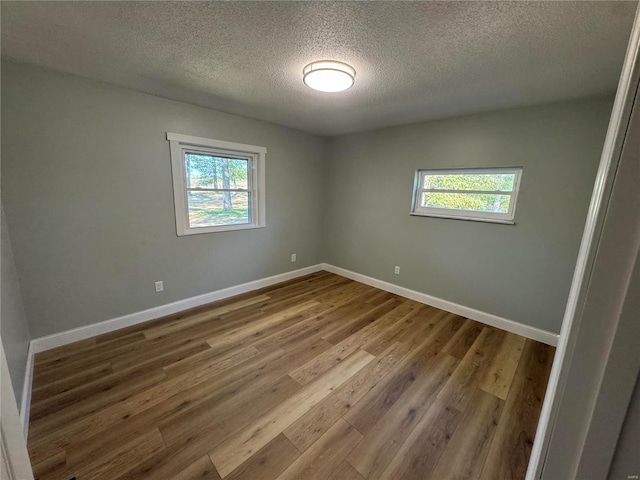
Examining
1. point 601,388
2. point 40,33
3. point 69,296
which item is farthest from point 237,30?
point 69,296

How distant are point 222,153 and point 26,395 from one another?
8.83 ft

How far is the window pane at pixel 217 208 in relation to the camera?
2.99 metres

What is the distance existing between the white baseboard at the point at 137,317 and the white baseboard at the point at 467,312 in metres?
1.59

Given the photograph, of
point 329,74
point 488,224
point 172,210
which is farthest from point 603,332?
point 172,210

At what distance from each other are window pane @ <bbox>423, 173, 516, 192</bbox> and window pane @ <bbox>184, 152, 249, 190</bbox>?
252cm

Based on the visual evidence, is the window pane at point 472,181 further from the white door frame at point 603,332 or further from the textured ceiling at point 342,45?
the white door frame at point 603,332

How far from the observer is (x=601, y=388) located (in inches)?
18.3

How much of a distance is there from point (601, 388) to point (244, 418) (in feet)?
5.85

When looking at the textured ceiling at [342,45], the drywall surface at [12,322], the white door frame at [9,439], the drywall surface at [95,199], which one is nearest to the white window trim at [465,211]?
the textured ceiling at [342,45]

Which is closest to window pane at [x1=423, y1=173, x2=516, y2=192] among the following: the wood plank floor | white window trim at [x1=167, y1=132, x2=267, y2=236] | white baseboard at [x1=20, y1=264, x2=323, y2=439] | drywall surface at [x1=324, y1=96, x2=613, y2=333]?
drywall surface at [x1=324, y1=96, x2=613, y2=333]

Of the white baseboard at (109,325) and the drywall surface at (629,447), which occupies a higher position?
the drywall surface at (629,447)

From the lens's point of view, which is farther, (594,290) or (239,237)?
(239,237)

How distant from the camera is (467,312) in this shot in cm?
302

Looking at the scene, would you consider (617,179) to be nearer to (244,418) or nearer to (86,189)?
(244,418)
